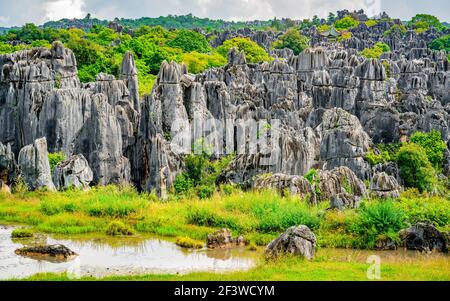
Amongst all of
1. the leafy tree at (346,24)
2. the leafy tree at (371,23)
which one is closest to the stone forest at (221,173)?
the leafy tree at (371,23)

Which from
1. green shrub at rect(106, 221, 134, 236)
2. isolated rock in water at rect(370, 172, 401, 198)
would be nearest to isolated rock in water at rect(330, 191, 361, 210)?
isolated rock in water at rect(370, 172, 401, 198)

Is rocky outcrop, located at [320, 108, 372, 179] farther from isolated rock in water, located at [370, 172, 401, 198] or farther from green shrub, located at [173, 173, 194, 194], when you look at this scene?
isolated rock in water, located at [370, 172, 401, 198]

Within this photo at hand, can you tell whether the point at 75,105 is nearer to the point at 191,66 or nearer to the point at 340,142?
the point at 340,142

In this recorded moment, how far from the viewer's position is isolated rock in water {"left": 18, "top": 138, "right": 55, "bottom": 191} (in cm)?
2152

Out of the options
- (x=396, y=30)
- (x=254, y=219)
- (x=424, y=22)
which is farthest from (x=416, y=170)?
(x=424, y=22)

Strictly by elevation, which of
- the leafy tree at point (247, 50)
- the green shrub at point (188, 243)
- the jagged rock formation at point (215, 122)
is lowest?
the green shrub at point (188, 243)

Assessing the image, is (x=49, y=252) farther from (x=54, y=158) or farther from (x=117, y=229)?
(x=54, y=158)

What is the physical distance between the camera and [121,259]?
14.2m

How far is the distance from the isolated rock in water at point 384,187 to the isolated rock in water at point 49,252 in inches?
383

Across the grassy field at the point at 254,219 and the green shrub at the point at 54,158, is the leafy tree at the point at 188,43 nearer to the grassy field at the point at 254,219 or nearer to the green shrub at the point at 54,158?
the green shrub at the point at 54,158

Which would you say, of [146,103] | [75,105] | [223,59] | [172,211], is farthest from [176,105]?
[223,59]

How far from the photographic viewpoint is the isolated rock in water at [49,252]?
14.2 m

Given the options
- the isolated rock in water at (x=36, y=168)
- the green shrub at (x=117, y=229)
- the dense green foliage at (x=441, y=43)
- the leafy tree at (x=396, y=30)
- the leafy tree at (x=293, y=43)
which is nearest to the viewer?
the green shrub at (x=117, y=229)

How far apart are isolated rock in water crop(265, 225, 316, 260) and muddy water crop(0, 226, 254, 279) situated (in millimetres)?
577
